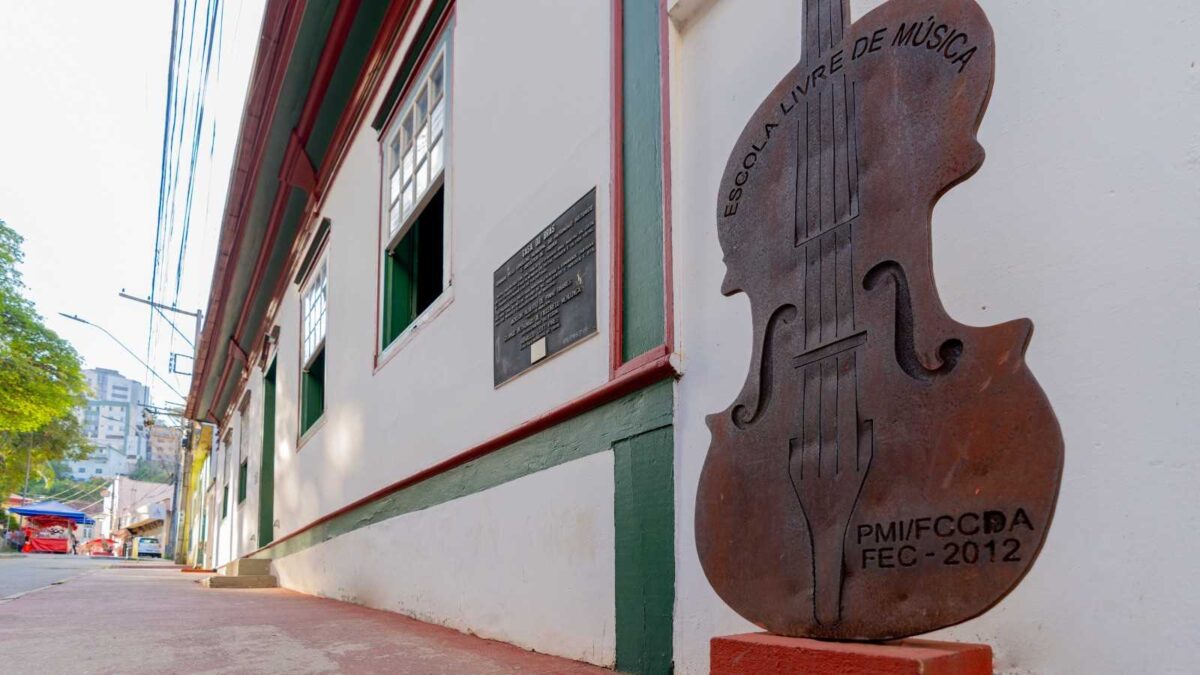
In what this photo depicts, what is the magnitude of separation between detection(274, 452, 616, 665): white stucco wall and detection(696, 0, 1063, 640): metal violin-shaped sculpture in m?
0.84

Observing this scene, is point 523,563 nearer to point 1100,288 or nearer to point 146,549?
point 1100,288

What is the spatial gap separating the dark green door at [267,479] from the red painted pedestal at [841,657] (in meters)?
10.2

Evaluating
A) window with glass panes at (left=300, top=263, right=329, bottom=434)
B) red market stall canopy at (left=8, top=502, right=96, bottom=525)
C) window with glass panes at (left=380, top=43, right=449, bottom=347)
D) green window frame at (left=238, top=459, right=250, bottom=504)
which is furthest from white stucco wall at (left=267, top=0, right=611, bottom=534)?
red market stall canopy at (left=8, top=502, right=96, bottom=525)

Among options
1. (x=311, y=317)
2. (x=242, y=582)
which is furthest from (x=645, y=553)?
(x=242, y=582)

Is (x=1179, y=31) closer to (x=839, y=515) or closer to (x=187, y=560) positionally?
(x=839, y=515)

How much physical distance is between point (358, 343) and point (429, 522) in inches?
91.0

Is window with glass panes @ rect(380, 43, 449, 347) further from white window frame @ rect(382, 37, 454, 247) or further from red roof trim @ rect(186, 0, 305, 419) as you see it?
red roof trim @ rect(186, 0, 305, 419)

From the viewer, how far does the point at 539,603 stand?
2857 millimetres


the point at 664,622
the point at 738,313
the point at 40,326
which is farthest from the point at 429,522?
the point at 40,326

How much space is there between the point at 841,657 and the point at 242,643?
2.84m

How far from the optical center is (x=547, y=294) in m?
3.08

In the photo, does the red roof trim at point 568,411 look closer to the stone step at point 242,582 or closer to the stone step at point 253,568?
the stone step at point 242,582

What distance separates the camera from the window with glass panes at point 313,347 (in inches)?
306

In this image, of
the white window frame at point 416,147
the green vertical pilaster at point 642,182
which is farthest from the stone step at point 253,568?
the green vertical pilaster at point 642,182
